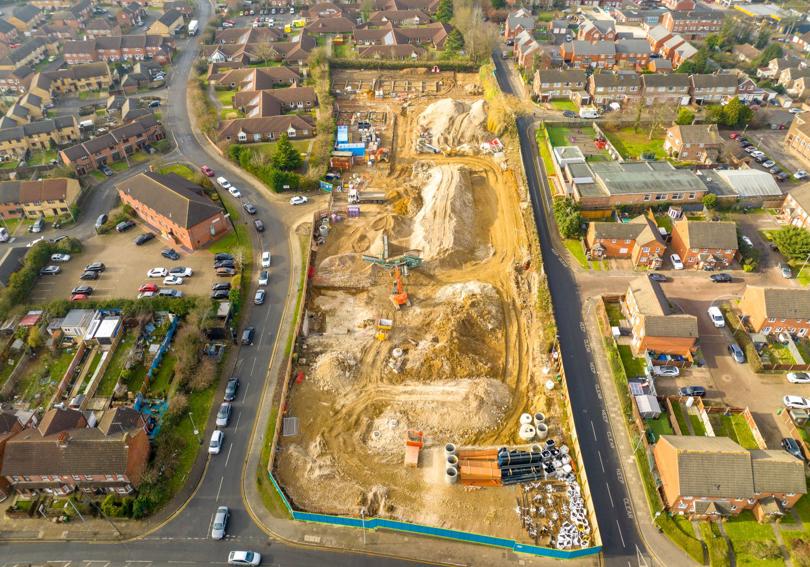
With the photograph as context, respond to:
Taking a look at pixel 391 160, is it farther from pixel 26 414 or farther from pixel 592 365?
pixel 26 414

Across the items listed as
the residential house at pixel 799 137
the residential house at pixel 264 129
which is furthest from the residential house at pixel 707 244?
the residential house at pixel 264 129

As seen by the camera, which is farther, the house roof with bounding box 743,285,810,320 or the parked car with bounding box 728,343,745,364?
the house roof with bounding box 743,285,810,320

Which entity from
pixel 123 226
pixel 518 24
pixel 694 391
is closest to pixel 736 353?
pixel 694 391

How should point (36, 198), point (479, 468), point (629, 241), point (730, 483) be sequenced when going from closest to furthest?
point (730, 483)
point (479, 468)
point (629, 241)
point (36, 198)

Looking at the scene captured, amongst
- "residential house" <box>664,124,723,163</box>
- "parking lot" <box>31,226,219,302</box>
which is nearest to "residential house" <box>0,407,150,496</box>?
"parking lot" <box>31,226,219,302</box>

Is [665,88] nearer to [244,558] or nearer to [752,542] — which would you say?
[752,542]

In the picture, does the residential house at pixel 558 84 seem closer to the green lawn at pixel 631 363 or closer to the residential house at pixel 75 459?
the green lawn at pixel 631 363

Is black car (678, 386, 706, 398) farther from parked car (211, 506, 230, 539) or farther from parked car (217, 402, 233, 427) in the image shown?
parked car (217, 402, 233, 427)
